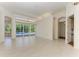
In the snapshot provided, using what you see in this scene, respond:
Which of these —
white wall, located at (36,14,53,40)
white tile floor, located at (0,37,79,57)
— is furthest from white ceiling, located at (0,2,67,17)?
white tile floor, located at (0,37,79,57)

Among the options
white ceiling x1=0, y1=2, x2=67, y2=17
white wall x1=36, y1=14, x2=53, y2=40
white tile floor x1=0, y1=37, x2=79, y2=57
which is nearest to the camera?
white tile floor x1=0, y1=37, x2=79, y2=57

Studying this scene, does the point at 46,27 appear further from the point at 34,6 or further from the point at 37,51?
the point at 37,51

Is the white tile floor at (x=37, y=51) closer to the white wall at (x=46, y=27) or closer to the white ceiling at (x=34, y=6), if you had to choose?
the white ceiling at (x=34, y=6)

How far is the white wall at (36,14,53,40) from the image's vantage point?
11.8 m

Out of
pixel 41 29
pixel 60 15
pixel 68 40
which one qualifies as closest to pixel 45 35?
pixel 41 29

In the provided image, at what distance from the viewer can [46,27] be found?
12.8 metres

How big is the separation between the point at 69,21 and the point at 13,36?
615 cm

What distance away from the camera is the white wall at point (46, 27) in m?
11.8

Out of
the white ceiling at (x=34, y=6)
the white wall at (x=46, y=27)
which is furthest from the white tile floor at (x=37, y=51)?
the white wall at (x=46, y=27)

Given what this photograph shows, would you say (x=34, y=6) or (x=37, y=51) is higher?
(x=34, y=6)

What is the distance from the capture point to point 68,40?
8.77m

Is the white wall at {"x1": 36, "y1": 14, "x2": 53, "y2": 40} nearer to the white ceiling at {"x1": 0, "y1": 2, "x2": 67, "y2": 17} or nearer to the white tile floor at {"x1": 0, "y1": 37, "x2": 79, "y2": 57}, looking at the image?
the white ceiling at {"x1": 0, "y1": 2, "x2": 67, "y2": 17}

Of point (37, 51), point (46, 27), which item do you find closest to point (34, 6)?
point (46, 27)

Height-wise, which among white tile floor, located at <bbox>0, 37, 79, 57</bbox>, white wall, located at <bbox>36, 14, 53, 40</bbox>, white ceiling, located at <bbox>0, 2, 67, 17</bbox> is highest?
white ceiling, located at <bbox>0, 2, 67, 17</bbox>
